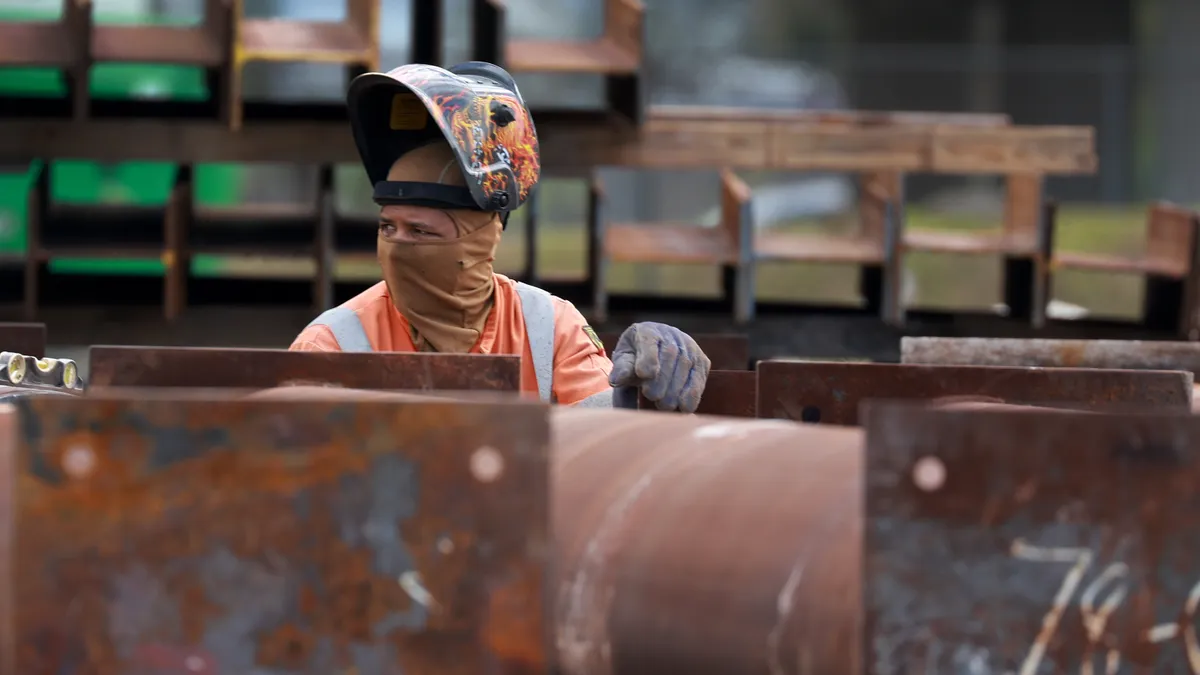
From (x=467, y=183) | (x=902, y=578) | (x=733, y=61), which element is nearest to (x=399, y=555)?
(x=902, y=578)

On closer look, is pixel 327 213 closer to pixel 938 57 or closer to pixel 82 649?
pixel 82 649

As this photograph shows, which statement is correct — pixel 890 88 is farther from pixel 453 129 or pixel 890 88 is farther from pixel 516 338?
pixel 453 129

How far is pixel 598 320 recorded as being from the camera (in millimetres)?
7555

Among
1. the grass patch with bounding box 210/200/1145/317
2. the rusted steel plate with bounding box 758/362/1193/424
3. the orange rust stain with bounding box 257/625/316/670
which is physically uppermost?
the rusted steel plate with bounding box 758/362/1193/424

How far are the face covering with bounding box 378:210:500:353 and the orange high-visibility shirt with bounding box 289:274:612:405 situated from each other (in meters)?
0.05

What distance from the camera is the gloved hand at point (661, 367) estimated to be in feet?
9.90

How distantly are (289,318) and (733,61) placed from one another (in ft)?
47.1

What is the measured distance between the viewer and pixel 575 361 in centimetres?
375

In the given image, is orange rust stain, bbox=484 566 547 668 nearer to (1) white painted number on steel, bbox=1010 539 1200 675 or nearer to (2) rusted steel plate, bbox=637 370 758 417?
(1) white painted number on steel, bbox=1010 539 1200 675

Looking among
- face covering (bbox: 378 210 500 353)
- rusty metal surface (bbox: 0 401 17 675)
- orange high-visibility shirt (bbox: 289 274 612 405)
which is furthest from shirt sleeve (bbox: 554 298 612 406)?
rusty metal surface (bbox: 0 401 17 675)

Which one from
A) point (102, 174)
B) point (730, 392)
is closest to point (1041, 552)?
point (730, 392)

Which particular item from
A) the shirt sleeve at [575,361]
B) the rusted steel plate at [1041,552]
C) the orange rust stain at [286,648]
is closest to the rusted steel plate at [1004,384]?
the rusted steel plate at [1041,552]

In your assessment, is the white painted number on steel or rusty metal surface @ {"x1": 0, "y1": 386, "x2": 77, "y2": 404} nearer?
the white painted number on steel

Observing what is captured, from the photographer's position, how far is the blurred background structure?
18.7m
